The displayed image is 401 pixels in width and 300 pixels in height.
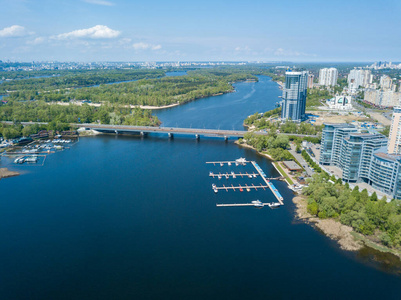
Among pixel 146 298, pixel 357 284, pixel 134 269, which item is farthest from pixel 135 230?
pixel 357 284

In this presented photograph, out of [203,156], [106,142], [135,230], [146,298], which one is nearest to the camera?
[146,298]

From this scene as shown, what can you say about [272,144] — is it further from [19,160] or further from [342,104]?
[342,104]

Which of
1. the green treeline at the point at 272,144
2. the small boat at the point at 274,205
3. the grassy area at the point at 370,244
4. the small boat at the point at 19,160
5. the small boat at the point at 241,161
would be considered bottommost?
the grassy area at the point at 370,244

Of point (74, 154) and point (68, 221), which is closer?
point (68, 221)

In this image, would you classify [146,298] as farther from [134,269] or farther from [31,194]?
[31,194]

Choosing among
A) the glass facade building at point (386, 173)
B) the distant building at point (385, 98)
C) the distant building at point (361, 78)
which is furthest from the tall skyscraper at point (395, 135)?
the distant building at point (361, 78)

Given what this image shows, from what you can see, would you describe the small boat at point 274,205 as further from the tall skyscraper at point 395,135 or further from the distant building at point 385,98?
the distant building at point 385,98
